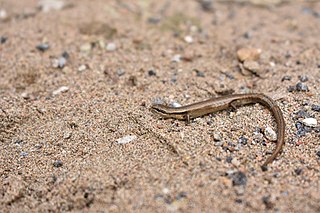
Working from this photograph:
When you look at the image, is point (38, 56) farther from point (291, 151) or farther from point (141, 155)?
point (291, 151)

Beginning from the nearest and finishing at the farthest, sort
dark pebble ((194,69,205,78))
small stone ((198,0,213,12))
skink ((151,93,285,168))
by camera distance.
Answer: skink ((151,93,285,168)) → dark pebble ((194,69,205,78)) → small stone ((198,0,213,12))

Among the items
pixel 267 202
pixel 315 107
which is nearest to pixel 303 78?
pixel 315 107

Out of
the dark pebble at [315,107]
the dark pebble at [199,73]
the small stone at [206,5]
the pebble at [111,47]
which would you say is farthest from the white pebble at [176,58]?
the dark pebble at [315,107]

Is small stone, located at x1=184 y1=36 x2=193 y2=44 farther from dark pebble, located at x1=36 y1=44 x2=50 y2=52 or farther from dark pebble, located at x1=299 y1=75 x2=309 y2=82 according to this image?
dark pebble, located at x1=36 y1=44 x2=50 y2=52

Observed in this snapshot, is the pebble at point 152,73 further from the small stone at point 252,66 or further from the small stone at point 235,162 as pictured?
the small stone at point 235,162

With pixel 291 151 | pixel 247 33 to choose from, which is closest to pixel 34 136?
pixel 291 151

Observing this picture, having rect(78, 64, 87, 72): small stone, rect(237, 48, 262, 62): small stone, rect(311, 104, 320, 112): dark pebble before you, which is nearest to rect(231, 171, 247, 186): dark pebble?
rect(311, 104, 320, 112): dark pebble

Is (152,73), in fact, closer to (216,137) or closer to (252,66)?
(252,66)
